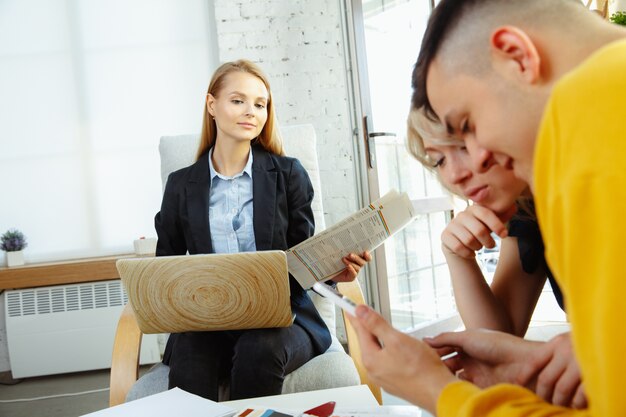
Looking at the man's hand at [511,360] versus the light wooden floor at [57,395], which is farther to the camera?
the light wooden floor at [57,395]

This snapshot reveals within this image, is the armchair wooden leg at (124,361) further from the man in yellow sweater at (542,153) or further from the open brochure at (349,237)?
the man in yellow sweater at (542,153)

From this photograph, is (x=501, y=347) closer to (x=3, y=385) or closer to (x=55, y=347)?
(x=55, y=347)

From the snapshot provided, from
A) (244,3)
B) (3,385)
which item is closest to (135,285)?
(244,3)

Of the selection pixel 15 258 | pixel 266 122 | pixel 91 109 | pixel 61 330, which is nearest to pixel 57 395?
pixel 61 330

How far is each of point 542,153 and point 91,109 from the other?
3446 mm

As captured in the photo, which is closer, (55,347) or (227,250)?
(227,250)

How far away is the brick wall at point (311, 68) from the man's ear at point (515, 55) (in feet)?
8.46

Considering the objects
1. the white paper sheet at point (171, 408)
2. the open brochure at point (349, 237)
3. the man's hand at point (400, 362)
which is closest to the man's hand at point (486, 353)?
the man's hand at point (400, 362)

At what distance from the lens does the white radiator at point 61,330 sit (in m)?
3.26

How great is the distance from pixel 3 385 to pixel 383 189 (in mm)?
2413

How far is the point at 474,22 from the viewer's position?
0.60 m

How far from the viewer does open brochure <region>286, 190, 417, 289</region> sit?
4.54ft

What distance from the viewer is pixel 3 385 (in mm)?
3289

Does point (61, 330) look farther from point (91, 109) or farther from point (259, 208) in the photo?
point (259, 208)
